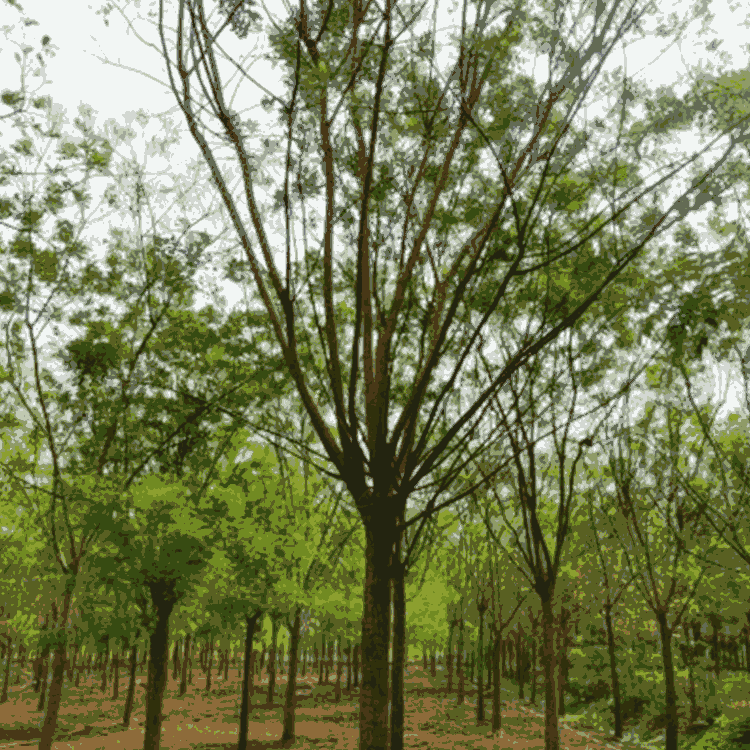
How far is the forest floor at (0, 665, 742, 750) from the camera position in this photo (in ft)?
50.7

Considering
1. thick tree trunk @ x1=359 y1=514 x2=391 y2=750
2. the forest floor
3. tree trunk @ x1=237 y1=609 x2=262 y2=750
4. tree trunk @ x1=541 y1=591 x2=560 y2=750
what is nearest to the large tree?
thick tree trunk @ x1=359 y1=514 x2=391 y2=750

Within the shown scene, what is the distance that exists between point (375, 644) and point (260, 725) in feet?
59.2

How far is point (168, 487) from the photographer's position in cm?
1007

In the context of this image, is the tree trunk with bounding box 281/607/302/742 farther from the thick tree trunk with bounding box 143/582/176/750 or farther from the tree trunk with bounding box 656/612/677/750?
the tree trunk with bounding box 656/612/677/750

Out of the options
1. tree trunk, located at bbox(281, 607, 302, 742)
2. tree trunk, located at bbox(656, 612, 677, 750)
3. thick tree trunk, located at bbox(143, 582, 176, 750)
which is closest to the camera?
thick tree trunk, located at bbox(143, 582, 176, 750)

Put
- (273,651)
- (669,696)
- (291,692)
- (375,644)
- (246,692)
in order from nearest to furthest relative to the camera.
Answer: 1. (375,644)
2. (669,696)
3. (246,692)
4. (291,692)
5. (273,651)

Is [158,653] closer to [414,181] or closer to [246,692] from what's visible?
[246,692]

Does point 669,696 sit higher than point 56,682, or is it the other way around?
point 56,682

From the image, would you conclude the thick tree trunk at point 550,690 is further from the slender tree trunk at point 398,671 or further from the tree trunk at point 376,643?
the tree trunk at point 376,643

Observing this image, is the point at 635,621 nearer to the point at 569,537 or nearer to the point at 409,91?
the point at 569,537

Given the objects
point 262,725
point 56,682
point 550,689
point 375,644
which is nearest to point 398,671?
point 550,689

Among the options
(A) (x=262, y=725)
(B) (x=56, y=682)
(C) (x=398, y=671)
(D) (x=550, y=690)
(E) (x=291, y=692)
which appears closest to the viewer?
(D) (x=550, y=690)

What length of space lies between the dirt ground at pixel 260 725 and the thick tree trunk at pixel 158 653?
576 cm

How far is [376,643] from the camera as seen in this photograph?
412 centimetres
